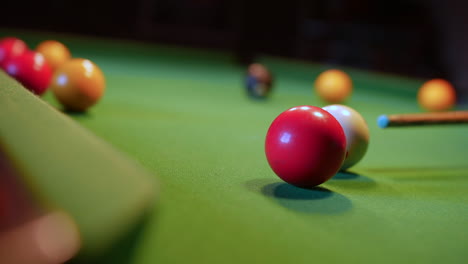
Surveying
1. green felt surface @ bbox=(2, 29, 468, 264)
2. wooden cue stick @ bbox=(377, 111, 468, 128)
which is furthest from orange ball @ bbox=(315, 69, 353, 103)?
wooden cue stick @ bbox=(377, 111, 468, 128)

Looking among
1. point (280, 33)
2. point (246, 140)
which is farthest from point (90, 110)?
point (280, 33)

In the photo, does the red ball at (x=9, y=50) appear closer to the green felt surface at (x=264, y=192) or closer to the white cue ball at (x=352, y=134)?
the green felt surface at (x=264, y=192)

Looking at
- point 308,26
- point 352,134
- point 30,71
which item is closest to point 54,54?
point 30,71

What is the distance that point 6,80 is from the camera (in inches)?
78.3

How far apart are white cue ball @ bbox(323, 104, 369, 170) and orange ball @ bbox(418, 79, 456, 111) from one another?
7.92 ft

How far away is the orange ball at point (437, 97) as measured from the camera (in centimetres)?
430

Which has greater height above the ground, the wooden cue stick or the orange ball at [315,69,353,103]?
the wooden cue stick

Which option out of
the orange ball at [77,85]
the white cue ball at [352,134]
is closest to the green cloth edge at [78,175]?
the white cue ball at [352,134]

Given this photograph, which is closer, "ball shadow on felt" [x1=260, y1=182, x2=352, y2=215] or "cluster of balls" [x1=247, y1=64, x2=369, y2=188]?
"ball shadow on felt" [x1=260, y1=182, x2=352, y2=215]

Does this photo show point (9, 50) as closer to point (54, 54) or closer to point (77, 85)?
point (54, 54)

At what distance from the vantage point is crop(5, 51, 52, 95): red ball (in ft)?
10.8

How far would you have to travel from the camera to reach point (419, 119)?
227 cm

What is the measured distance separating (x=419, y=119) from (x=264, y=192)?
897 mm

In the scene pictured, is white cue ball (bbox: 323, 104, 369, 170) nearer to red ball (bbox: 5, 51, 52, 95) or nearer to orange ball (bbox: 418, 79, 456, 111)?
red ball (bbox: 5, 51, 52, 95)
